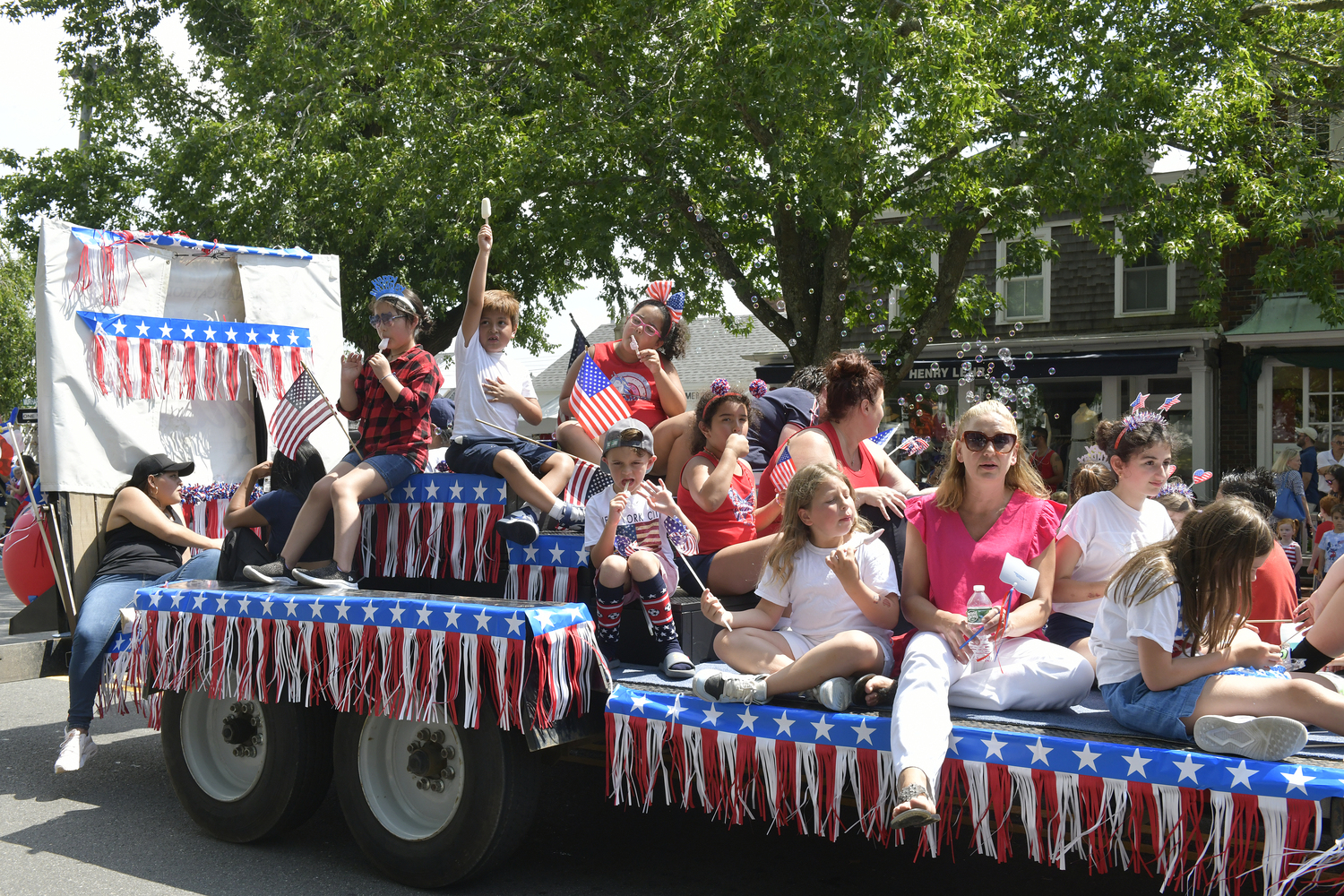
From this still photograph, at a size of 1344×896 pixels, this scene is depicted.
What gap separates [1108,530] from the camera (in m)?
4.17

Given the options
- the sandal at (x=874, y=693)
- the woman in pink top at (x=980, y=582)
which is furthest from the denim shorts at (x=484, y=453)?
the sandal at (x=874, y=693)

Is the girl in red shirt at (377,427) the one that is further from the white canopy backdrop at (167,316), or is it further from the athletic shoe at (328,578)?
the white canopy backdrop at (167,316)

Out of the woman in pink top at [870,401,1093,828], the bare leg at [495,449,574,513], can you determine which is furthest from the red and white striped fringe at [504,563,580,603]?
the woman in pink top at [870,401,1093,828]

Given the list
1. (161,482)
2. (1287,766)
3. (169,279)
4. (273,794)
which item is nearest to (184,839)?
(273,794)

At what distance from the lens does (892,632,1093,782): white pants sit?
128 inches

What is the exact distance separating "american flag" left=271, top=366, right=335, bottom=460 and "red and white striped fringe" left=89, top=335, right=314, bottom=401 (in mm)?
767

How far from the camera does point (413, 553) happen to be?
5.39m

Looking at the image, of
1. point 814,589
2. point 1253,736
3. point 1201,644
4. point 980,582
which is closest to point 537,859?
point 814,589

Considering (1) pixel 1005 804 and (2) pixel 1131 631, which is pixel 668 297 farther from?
(1) pixel 1005 804

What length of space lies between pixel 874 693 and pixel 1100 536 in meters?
1.17

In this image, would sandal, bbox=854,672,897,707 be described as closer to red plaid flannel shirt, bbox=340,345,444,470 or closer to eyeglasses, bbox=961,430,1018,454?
eyeglasses, bbox=961,430,1018,454

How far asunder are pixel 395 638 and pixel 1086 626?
2.48 metres

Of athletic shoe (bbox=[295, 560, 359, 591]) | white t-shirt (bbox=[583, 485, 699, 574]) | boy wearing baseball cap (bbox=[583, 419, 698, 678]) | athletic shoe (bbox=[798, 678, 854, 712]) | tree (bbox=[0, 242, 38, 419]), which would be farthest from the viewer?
tree (bbox=[0, 242, 38, 419])

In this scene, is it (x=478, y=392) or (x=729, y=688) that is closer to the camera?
(x=729, y=688)
